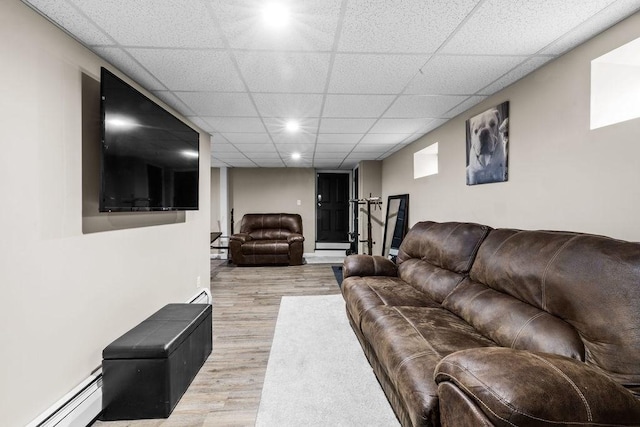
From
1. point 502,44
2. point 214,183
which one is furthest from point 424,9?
point 214,183

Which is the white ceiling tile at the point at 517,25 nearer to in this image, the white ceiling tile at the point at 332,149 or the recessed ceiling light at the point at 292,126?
the recessed ceiling light at the point at 292,126

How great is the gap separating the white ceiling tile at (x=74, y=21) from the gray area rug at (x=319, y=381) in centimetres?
239

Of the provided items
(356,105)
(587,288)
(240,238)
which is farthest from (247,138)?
(587,288)

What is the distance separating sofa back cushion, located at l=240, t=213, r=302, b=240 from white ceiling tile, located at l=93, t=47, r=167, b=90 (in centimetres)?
464

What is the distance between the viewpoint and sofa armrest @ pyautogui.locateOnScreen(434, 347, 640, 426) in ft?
2.68

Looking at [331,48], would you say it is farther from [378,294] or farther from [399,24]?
[378,294]

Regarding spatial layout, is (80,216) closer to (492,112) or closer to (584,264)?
(584,264)

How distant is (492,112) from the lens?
2494 millimetres

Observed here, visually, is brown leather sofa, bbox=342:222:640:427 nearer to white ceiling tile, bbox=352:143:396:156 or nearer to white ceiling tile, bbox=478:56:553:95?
white ceiling tile, bbox=478:56:553:95

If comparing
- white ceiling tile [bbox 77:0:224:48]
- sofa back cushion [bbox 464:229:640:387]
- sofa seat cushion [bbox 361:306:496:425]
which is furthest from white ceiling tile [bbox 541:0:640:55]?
white ceiling tile [bbox 77:0:224:48]

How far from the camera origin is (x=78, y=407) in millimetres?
1569

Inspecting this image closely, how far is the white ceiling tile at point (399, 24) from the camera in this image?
53.8 inches

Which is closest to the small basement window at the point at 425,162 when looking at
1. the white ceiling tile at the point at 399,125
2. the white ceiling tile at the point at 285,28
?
the white ceiling tile at the point at 399,125

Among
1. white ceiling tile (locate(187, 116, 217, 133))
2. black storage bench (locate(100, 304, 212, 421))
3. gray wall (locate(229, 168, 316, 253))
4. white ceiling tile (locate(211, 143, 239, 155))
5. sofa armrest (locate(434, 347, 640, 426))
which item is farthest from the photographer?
gray wall (locate(229, 168, 316, 253))
